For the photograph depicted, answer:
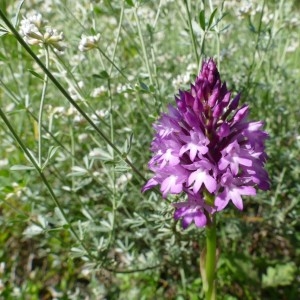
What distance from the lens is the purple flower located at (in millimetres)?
1078

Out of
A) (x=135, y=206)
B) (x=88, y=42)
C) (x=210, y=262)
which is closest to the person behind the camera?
(x=210, y=262)

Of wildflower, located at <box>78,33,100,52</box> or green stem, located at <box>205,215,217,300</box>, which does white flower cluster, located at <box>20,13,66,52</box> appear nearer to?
wildflower, located at <box>78,33,100,52</box>

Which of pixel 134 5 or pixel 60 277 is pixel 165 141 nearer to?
pixel 134 5

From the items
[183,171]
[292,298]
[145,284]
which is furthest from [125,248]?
[183,171]

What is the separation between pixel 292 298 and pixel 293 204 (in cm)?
42

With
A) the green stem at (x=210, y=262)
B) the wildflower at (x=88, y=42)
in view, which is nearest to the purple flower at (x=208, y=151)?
the green stem at (x=210, y=262)

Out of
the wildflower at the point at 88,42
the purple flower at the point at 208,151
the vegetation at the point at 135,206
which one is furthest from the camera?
the vegetation at the point at 135,206

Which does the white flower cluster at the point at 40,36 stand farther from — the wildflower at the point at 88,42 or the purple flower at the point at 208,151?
the purple flower at the point at 208,151

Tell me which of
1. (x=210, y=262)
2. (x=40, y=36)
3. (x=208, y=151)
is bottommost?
(x=210, y=262)

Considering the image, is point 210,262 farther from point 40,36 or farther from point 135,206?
point 135,206

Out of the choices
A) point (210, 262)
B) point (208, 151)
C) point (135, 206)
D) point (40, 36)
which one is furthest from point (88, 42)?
point (135, 206)

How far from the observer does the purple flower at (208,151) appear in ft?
3.54

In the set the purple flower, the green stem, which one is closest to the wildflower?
the purple flower

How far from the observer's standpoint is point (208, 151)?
1.11m
